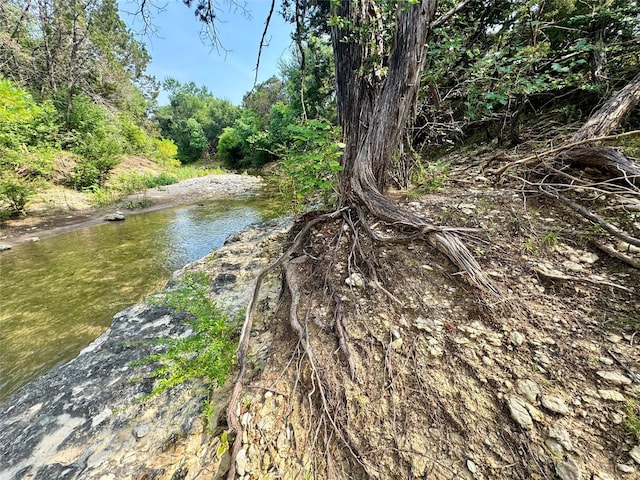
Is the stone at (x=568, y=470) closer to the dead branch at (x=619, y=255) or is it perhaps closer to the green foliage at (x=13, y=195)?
the dead branch at (x=619, y=255)

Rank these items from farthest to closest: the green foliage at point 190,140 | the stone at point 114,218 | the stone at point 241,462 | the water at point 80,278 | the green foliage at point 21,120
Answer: the green foliage at point 190,140 → the stone at point 114,218 → the green foliage at point 21,120 → the water at point 80,278 → the stone at point 241,462

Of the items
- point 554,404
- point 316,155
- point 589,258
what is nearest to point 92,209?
point 316,155

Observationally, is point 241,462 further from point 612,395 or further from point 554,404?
point 612,395

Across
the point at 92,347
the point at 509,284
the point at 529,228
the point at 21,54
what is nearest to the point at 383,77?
the point at 529,228

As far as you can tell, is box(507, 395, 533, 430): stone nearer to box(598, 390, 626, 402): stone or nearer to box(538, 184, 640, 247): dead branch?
box(598, 390, 626, 402): stone

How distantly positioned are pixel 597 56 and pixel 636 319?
3.22m

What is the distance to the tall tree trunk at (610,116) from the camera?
6.72 feet

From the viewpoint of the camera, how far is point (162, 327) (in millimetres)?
2273

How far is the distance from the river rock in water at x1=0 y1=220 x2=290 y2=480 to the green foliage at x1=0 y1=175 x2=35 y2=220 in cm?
710

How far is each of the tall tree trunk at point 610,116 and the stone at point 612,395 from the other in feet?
6.55

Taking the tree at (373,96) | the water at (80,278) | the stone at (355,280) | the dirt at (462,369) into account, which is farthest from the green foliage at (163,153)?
the dirt at (462,369)

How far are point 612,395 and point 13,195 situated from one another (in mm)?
10222

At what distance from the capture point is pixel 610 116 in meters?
2.07

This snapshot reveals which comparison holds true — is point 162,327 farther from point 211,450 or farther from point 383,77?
point 383,77
